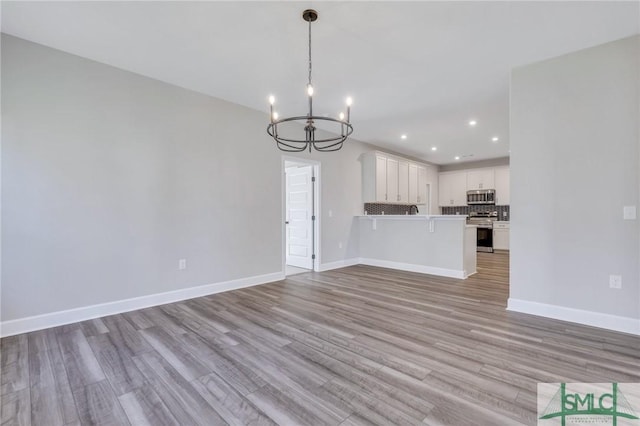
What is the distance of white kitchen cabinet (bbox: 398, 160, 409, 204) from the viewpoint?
7.20m

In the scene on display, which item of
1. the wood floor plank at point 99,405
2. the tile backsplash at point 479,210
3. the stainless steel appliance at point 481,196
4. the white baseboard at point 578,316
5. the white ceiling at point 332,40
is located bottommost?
the wood floor plank at point 99,405

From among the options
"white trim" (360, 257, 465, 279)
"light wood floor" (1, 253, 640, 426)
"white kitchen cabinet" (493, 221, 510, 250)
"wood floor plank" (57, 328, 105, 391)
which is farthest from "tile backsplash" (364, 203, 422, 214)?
"wood floor plank" (57, 328, 105, 391)

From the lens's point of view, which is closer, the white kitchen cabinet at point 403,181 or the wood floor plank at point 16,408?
the wood floor plank at point 16,408

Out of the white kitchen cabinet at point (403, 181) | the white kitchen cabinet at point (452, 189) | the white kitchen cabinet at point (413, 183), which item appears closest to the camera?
the white kitchen cabinet at point (403, 181)

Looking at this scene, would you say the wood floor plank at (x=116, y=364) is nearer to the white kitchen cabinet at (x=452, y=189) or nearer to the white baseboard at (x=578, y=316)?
the white baseboard at (x=578, y=316)

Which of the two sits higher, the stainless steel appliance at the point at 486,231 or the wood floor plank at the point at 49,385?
the stainless steel appliance at the point at 486,231

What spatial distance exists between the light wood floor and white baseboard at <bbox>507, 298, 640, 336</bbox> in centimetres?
12

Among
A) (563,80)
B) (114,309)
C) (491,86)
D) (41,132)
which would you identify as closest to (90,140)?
(41,132)

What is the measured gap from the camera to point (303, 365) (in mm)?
2129

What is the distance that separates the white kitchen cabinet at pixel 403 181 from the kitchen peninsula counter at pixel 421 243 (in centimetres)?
149

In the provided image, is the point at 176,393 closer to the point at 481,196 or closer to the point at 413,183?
the point at 413,183

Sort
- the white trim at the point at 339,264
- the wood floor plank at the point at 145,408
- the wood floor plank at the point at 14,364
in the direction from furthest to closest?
1. the white trim at the point at 339,264
2. the wood floor plank at the point at 14,364
3. the wood floor plank at the point at 145,408

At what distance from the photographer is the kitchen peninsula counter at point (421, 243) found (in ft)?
16.5

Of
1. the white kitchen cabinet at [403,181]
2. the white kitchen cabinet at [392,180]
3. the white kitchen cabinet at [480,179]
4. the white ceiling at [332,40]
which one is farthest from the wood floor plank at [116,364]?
the white kitchen cabinet at [480,179]
